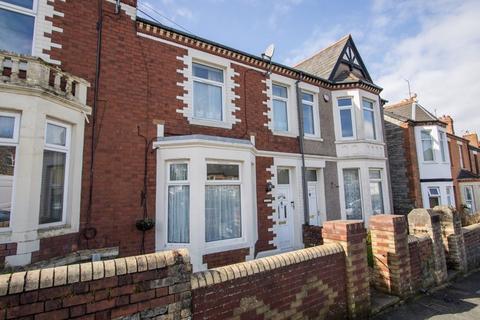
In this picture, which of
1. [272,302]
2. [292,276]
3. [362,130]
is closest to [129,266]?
[272,302]

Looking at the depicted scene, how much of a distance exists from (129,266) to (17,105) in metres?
4.01

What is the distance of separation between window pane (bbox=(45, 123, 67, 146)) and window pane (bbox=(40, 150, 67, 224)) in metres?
0.21

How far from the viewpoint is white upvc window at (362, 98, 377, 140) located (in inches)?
471

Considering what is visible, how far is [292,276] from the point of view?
372 centimetres

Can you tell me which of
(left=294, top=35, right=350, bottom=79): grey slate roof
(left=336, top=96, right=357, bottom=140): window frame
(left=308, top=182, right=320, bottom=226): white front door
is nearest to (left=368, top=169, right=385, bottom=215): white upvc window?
(left=336, top=96, right=357, bottom=140): window frame

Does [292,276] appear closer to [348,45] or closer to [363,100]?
[363,100]

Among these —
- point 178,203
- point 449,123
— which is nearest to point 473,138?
point 449,123

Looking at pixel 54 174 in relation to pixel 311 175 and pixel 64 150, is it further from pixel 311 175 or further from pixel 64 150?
pixel 311 175

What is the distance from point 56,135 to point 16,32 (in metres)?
2.31

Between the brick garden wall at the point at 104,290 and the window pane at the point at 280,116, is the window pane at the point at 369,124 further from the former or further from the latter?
the brick garden wall at the point at 104,290

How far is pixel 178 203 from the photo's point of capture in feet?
22.3

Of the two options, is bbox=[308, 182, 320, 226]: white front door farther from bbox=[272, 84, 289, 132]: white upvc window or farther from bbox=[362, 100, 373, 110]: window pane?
bbox=[362, 100, 373, 110]: window pane

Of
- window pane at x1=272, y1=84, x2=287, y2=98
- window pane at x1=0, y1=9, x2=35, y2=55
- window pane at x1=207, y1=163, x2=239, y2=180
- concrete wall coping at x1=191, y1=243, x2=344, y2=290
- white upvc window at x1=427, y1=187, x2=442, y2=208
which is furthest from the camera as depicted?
white upvc window at x1=427, y1=187, x2=442, y2=208

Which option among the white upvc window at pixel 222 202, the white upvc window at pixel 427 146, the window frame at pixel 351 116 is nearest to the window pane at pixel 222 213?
the white upvc window at pixel 222 202
